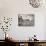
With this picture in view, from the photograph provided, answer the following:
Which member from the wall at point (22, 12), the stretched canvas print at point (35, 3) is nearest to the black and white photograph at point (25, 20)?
the wall at point (22, 12)

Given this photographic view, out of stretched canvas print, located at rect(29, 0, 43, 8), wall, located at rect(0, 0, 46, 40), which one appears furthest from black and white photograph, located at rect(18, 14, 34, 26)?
stretched canvas print, located at rect(29, 0, 43, 8)

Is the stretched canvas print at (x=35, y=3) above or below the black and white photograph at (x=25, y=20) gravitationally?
above

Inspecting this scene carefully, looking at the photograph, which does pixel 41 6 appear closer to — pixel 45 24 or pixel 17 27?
pixel 45 24

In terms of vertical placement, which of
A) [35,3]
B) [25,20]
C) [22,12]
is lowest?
[25,20]

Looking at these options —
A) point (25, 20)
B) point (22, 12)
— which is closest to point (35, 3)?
point (22, 12)

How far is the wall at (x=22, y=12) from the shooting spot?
3859 millimetres

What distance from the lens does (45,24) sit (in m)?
3.87

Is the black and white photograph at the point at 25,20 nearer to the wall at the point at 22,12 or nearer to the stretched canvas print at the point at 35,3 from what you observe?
the wall at the point at 22,12

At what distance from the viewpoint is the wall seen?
3859mm

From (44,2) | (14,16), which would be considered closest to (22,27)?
(14,16)

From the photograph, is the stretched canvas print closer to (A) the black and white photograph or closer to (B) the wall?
(B) the wall

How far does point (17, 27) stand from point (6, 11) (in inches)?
24.3

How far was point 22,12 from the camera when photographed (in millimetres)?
3895

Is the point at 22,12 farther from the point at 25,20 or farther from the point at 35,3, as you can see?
the point at 35,3
